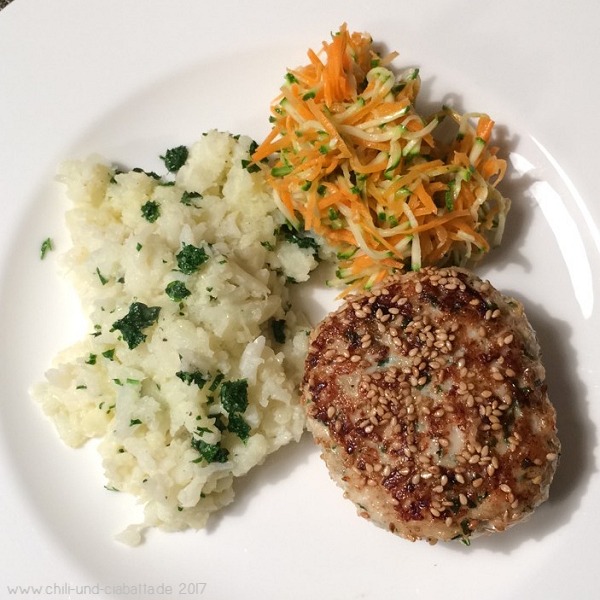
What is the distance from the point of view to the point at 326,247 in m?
4.04

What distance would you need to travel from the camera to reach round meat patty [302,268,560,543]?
329cm

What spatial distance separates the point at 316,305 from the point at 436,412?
4.00 feet

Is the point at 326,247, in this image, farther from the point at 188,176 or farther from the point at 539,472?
the point at 539,472

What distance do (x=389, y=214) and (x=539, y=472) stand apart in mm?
1595

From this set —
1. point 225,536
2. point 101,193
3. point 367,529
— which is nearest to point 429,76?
point 101,193

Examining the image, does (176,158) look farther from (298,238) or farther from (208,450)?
(208,450)

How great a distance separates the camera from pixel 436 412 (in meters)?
3.33

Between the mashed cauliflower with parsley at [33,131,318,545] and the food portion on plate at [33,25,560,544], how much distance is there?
0.04 ft

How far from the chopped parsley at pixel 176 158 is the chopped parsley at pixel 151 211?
43 centimetres

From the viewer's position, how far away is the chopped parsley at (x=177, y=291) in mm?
3674

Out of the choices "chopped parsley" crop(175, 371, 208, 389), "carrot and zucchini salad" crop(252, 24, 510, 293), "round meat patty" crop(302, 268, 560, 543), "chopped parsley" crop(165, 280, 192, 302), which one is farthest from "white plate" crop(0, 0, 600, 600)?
"chopped parsley" crop(165, 280, 192, 302)

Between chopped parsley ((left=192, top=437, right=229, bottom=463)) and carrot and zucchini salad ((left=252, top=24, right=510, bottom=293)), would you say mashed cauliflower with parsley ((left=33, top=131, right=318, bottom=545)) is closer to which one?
chopped parsley ((left=192, top=437, right=229, bottom=463))

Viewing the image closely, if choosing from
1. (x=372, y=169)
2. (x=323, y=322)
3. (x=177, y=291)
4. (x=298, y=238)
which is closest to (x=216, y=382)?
(x=177, y=291)

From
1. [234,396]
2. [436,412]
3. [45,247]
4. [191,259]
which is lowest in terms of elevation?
[436,412]
